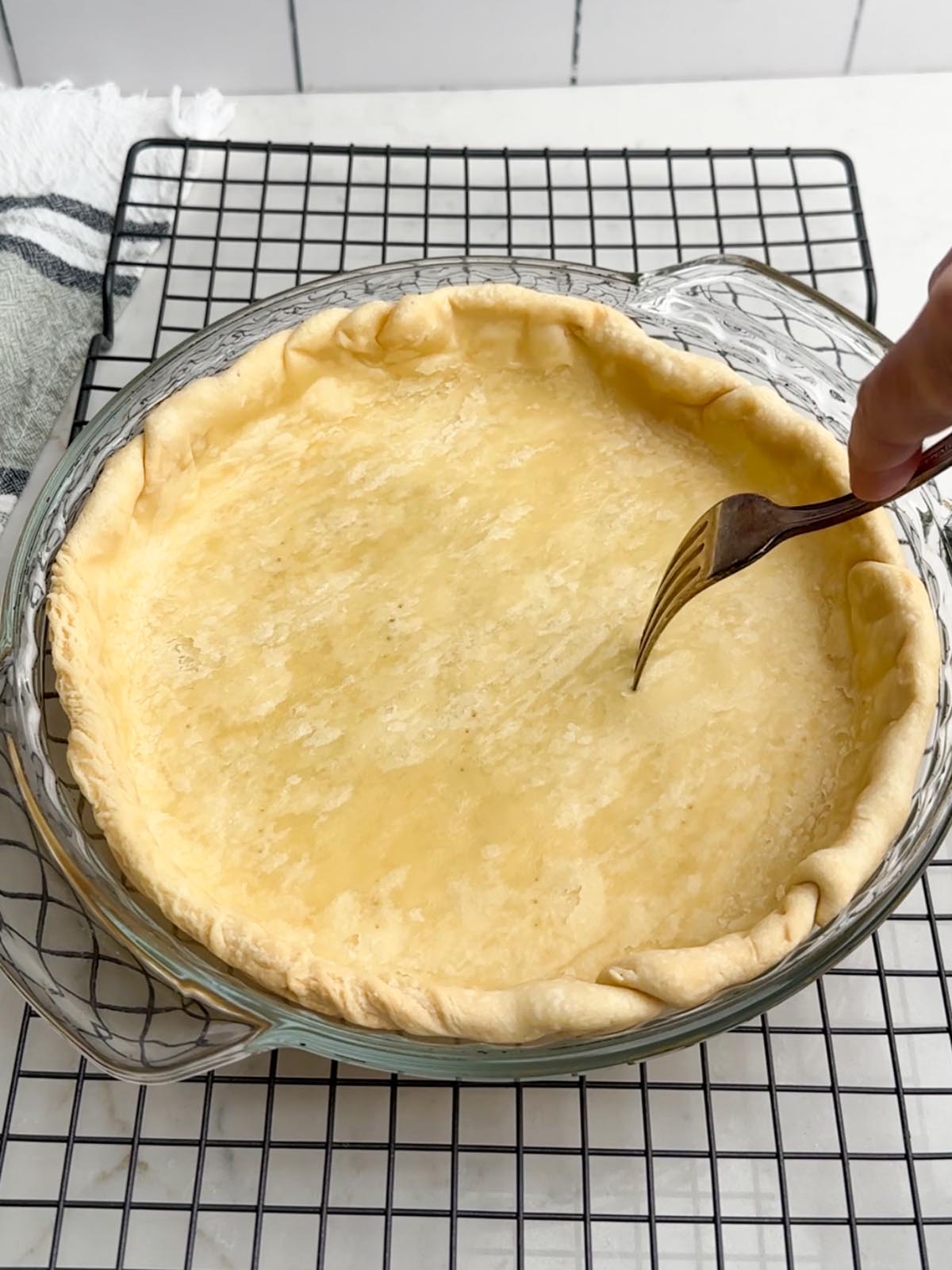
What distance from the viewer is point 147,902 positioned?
1015 mm

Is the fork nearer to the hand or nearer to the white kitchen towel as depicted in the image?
the hand

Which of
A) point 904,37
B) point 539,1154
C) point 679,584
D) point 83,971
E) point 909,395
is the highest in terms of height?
point 909,395

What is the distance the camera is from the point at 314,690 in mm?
1127

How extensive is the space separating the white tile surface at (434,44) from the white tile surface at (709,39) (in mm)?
51

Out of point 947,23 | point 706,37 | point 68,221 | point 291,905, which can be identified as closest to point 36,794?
point 291,905

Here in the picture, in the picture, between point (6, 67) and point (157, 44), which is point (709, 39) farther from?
point (6, 67)

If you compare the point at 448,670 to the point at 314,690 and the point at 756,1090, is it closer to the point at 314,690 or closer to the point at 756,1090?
the point at 314,690

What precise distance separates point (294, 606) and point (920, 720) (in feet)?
1.90

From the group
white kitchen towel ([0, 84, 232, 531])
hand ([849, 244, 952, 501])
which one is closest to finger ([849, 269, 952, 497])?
hand ([849, 244, 952, 501])

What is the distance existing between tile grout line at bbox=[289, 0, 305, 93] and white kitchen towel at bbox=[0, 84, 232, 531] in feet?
0.39

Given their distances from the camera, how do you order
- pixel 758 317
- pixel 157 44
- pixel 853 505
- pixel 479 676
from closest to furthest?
1. pixel 853 505
2. pixel 479 676
3. pixel 758 317
4. pixel 157 44

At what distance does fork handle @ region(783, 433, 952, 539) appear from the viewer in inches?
32.5

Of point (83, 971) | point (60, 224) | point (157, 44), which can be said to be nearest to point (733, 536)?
point (83, 971)

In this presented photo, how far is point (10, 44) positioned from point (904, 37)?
1331mm
